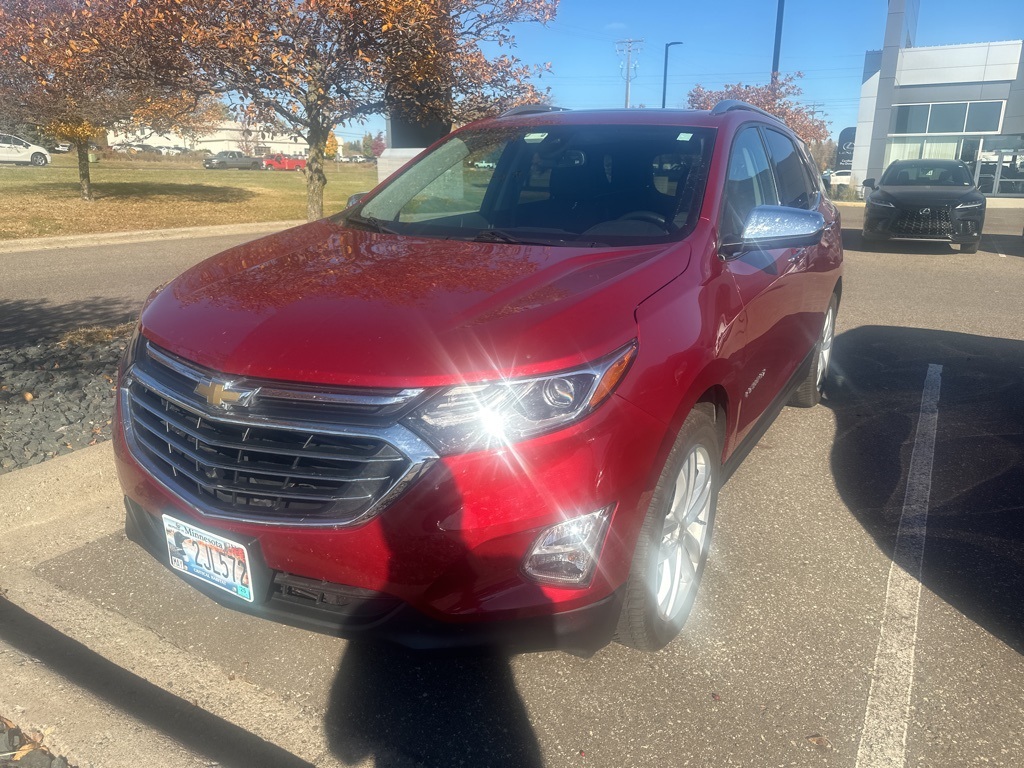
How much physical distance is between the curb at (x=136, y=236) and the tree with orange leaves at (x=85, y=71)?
6.61 feet

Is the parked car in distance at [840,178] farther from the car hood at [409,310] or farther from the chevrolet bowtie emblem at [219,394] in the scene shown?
the chevrolet bowtie emblem at [219,394]

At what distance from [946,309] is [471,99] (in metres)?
6.15

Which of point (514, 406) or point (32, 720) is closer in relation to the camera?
point (514, 406)

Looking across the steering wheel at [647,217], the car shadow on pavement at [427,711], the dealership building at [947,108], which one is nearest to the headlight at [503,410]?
the car shadow on pavement at [427,711]

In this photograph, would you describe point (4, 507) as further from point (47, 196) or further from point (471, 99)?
point (47, 196)

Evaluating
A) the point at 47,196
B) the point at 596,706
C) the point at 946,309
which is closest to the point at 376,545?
the point at 596,706

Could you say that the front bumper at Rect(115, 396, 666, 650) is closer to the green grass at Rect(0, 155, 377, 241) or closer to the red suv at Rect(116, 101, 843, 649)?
the red suv at Rect(116, 101, 843, 649)

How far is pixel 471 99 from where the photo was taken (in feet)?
34.1

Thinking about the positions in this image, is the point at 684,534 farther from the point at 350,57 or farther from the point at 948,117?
the point at 948,117

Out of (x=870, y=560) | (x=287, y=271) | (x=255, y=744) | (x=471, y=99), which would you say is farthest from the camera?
(x=471, y=99)

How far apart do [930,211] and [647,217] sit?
12.1 m

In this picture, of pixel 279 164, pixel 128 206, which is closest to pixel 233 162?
pixel 279 164

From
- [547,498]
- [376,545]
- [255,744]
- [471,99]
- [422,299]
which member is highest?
[471,99]

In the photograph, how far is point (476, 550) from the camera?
2098mm
